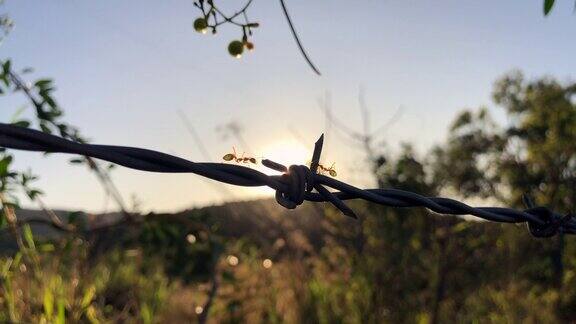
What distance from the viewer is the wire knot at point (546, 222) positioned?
1.89 metres

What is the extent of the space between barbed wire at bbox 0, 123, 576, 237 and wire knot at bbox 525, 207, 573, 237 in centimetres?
14

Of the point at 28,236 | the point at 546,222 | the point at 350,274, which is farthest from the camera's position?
the point at 350,274

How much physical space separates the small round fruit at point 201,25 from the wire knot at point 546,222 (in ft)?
3.24

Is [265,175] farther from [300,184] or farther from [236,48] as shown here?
[236,48]

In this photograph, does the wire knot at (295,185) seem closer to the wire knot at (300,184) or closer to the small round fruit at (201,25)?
the wire knot at (300,184)

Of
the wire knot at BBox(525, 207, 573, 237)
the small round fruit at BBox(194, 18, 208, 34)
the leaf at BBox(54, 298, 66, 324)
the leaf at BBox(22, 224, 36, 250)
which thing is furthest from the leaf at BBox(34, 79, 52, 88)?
the wire knot at BBox(525, 207, 573, 237)

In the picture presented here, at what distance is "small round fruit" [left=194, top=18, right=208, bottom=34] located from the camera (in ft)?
6.31

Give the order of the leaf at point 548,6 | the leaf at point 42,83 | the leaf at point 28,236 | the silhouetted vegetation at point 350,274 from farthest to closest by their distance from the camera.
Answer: the silhouetted vegetation at point 350,274 < the leaf at point 28,236 < the leaf at point 42,83 < the leaf at point 548,6

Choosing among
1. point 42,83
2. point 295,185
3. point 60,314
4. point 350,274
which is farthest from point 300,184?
point 350,274

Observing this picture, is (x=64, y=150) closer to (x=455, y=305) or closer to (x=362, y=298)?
(x=362, y=298)

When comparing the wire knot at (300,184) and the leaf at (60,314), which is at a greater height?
the leaf at (60,314)

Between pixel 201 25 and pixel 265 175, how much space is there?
0.67 m

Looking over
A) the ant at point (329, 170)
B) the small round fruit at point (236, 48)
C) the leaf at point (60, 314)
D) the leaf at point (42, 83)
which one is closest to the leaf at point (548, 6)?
the ant at point (329, 170)

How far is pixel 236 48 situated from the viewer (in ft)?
6.46
